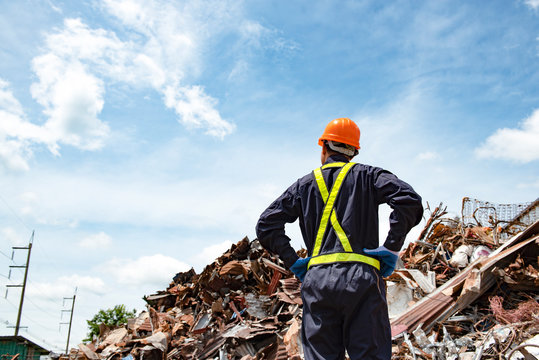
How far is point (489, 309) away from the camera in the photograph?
4969mm

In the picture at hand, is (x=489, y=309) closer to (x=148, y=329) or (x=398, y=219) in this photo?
(x=398, y=219)

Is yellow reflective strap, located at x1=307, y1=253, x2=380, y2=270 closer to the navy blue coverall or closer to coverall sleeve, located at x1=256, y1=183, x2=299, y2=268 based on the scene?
the navy blue coverall

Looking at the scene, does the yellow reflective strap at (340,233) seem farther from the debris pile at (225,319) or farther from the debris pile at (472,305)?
the debris pile at (225,319)

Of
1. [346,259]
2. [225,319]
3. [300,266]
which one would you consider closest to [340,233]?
[346,259]

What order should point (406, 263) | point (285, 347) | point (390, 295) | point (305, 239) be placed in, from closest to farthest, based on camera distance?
point (305, 239)
point (285, 347)
point (390, 295)
point (406, 263)

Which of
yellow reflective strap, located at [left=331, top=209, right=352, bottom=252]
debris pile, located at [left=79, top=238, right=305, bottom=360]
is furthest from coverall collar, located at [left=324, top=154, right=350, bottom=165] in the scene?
debris pile, located at [left=79, top=238, right=305, bottom=360]

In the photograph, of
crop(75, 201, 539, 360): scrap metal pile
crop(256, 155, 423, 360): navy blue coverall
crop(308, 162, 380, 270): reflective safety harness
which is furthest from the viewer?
crop(75, 201, 539, 360): scrap metal pile

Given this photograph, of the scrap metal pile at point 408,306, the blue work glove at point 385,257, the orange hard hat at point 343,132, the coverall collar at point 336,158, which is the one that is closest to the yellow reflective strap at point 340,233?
the blue work glove at point 385,257

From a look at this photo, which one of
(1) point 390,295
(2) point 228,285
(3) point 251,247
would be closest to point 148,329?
(2) point 228,285

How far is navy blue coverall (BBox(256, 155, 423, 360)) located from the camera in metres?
2.77

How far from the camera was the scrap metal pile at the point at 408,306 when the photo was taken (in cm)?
460

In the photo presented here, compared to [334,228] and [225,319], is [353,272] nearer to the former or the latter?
[334,228]

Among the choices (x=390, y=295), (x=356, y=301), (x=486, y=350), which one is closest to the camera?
(x=356, y=301)

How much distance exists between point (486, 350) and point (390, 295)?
1.55 metres
